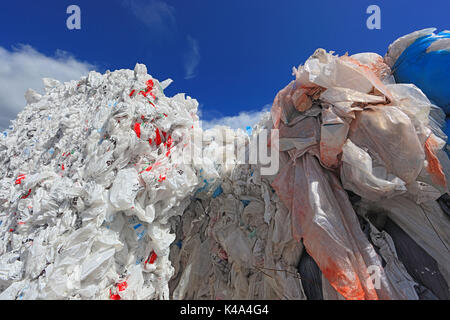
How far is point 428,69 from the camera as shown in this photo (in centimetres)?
104

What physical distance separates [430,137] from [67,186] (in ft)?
6.02

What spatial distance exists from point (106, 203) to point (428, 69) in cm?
178

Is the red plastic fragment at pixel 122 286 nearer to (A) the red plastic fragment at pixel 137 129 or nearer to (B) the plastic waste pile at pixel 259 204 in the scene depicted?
(B) the plastic waste pile at pixel 259 204

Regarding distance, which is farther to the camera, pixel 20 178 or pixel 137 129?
pixel 20 178

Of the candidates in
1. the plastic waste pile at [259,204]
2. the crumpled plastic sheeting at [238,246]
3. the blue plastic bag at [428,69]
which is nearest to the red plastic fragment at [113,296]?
the plastic waste pile at [259,204]

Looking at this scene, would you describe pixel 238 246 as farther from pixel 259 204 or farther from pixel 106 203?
pixel 106 203

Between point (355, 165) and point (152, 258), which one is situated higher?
point (355, 165)

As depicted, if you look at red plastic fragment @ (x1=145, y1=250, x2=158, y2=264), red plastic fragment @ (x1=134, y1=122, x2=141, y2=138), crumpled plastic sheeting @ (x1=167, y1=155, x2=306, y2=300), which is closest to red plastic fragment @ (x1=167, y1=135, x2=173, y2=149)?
red plastic fragment @ (x1=134, y1=122, x2=141, y2=138)

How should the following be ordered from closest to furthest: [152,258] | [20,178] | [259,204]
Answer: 1. [152,258]
2. [259,204]
3. [20,178]

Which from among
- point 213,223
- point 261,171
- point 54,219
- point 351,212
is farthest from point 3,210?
point 351,212

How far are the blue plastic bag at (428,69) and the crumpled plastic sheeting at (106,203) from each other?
1.25m

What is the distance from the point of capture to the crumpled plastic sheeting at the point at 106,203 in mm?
959

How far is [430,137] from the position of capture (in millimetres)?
952

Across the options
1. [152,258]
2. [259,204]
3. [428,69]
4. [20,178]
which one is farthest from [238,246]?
[20,178]
